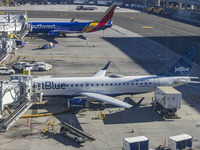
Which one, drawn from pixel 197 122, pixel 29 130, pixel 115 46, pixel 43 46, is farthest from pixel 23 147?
pixel 115 46

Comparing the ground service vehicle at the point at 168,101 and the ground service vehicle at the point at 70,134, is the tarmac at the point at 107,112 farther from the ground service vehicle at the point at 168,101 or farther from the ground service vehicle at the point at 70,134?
the ground service vehicle at the point at 168,101

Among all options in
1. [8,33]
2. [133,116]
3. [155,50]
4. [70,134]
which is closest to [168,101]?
[133,116]

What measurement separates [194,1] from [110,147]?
141 meters

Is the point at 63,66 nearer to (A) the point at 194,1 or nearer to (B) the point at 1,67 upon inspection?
(B) the point at 1,67

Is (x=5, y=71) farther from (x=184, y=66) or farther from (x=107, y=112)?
(x=184, y=66)

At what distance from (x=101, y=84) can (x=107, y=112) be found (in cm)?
438

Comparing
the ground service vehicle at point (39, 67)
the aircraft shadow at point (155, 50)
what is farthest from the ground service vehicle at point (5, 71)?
the aircraft shadow at point (155, 50)

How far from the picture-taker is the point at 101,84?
51.3 metres

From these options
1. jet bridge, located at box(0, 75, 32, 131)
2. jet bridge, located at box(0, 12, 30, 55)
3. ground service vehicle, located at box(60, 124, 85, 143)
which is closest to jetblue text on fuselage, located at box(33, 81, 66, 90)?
jet bridge, located at box(0, 12, 30, 55)

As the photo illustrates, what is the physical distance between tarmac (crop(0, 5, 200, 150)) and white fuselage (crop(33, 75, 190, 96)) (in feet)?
7.89

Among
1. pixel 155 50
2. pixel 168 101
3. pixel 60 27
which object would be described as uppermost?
pixel 60 27

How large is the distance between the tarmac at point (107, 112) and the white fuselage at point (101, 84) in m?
2.40

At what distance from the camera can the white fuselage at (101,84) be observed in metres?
50.5

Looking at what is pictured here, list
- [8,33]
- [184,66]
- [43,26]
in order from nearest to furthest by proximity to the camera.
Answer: [184,66], [8,33], [43,26]
